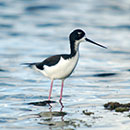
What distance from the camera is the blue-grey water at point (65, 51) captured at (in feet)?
30.8

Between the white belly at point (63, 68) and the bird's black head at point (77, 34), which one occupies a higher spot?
the bird's black head at point (77, 34)

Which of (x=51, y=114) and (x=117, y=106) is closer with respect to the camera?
(x=51, y=114)

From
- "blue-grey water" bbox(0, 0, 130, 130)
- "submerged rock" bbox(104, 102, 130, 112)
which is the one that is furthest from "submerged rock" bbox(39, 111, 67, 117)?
"submerged rock" bbox(104, 102, 130, 112)

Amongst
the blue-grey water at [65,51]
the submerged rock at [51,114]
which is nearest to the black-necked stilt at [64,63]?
the blue-grey water at [65,51]

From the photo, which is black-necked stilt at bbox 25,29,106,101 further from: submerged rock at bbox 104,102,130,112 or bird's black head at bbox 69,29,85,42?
submerged rock at bbox 104,102,130,112

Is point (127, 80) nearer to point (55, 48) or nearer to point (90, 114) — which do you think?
point (90, 114)

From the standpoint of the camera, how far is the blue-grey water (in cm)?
938

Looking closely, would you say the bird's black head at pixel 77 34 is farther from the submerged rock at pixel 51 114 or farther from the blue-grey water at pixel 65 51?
the submerged rock at pixel 51 114

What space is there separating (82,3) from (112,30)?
23.1ft

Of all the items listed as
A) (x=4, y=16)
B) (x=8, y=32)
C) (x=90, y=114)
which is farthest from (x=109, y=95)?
(x=4, y=16)

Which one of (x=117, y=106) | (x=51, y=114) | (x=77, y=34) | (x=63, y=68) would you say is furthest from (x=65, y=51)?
(x=51, y=114)

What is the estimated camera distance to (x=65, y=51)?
18.5 meters

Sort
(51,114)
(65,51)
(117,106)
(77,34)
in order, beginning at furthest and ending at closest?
(65,51), (77,34), (117,106), (51,114)

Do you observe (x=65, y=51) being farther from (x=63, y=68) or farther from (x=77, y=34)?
(x=63, y=68)
